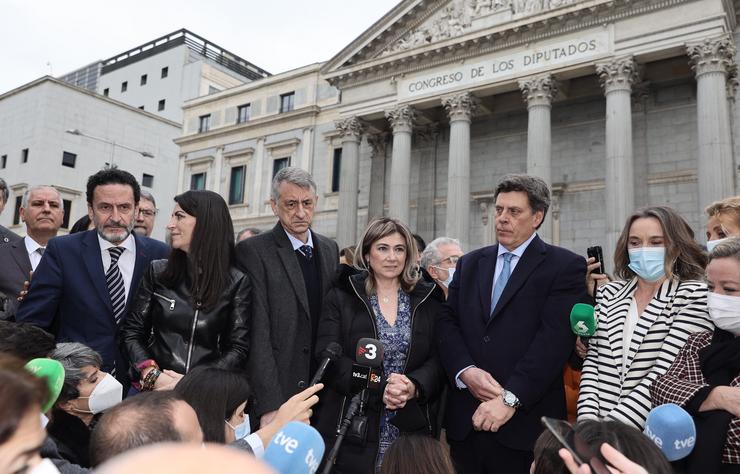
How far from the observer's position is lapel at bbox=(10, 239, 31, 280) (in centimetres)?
585

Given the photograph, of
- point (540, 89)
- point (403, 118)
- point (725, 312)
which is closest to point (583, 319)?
point (725, 312)

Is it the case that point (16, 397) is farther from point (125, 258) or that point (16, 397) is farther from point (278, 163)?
point (278, 163)

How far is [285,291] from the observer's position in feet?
15.2

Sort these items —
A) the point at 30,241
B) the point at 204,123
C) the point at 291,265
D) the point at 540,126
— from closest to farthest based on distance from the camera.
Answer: the point at 291,265 < the point at 30,241 < the point at 540,126 < the point at 204,123

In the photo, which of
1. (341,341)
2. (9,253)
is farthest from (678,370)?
(9,253)

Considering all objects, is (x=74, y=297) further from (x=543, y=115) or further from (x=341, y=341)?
(x=543, y=115)

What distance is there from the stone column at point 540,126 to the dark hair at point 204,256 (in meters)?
17.7

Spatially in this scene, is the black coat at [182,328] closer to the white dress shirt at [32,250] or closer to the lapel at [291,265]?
the lapel at [291,265]

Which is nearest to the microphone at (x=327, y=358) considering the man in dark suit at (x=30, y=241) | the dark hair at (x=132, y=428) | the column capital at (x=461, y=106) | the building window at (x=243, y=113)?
the dark hair at (x=132, y=428)

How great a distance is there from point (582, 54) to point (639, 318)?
18869 mm

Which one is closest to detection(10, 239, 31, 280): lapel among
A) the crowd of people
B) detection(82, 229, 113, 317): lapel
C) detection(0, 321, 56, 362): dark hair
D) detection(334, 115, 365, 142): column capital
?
the crowd of people

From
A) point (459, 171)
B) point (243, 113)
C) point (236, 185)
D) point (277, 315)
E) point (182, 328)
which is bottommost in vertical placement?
point (182, 328)

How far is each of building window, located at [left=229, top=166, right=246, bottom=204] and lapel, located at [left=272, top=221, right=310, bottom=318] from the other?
28802 mm

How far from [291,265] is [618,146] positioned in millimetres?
17283
